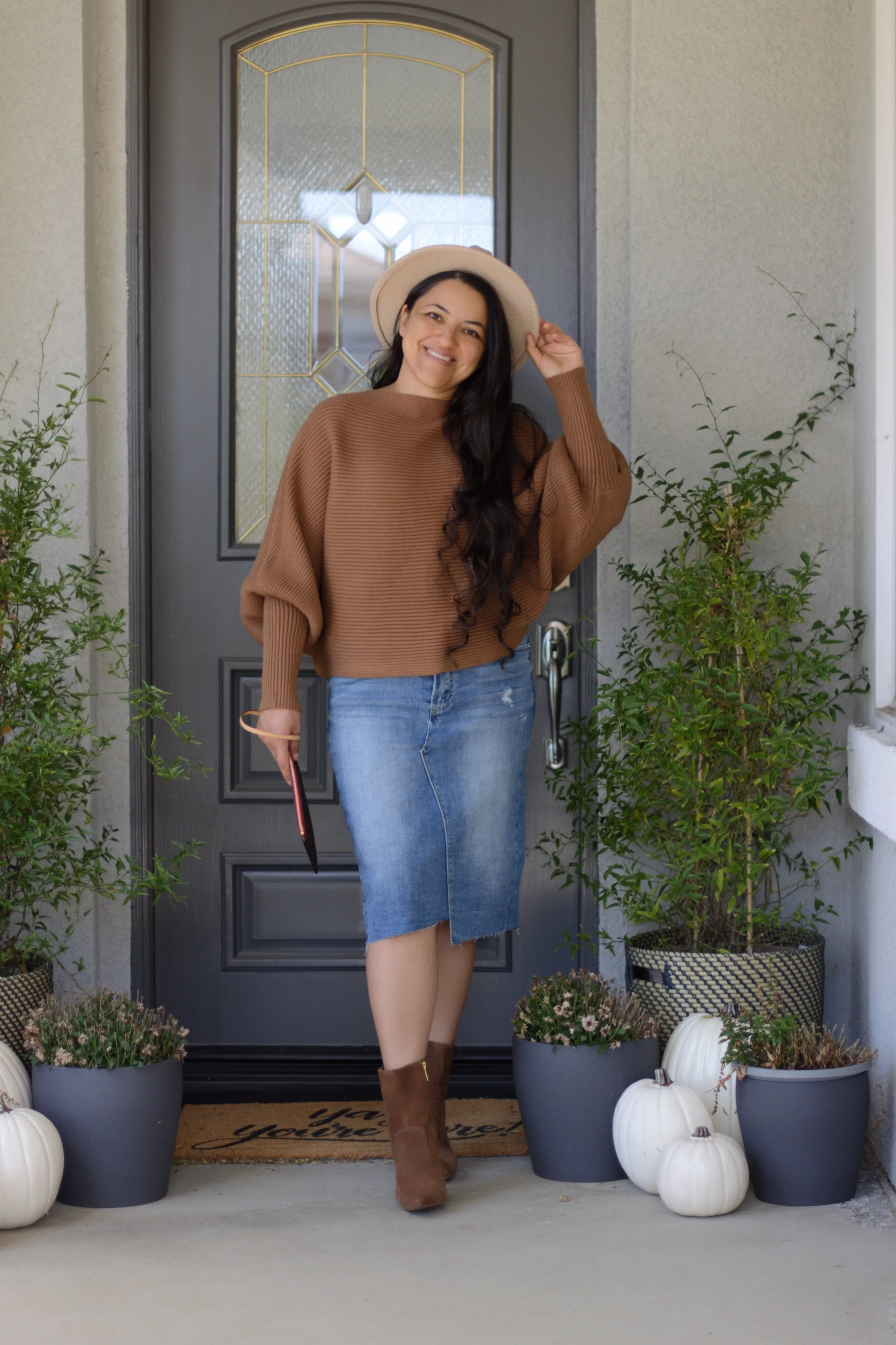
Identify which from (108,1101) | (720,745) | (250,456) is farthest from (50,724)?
(720,745)

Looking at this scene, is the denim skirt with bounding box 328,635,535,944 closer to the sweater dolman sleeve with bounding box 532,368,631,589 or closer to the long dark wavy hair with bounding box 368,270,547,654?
the long dark wavy hair with bounding box 368,270,547,654

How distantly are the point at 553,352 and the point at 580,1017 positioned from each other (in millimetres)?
1217

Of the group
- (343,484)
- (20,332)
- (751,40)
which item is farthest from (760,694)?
(20,332)

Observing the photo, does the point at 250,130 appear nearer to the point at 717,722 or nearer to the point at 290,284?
the point at 290,284

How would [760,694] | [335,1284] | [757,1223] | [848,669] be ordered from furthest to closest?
[848,669] < [760,694] < [757,1223] < [335,1284]

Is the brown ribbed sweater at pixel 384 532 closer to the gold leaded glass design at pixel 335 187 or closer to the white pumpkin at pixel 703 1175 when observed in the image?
the gold leaded glass design at pixel 335 187

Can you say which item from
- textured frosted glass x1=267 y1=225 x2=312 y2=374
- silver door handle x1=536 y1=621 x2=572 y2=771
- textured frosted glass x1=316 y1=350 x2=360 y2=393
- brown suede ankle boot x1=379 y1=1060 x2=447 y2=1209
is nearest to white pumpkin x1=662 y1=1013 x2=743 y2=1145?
brown suede ankle boot x1=379 y1=1060 x2=447 y2=1209

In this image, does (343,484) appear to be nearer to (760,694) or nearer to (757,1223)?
(760,694)

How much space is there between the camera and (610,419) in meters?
2.82

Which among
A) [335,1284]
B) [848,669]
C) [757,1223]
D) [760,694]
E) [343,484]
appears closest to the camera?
[335,1284]

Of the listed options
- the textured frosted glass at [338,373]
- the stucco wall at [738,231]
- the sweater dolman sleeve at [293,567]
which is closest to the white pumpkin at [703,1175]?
the stucco wall at [738,231]

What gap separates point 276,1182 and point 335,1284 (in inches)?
18.2

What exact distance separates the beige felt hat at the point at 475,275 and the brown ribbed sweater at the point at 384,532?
15 centimetres

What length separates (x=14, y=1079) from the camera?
2232 mm
